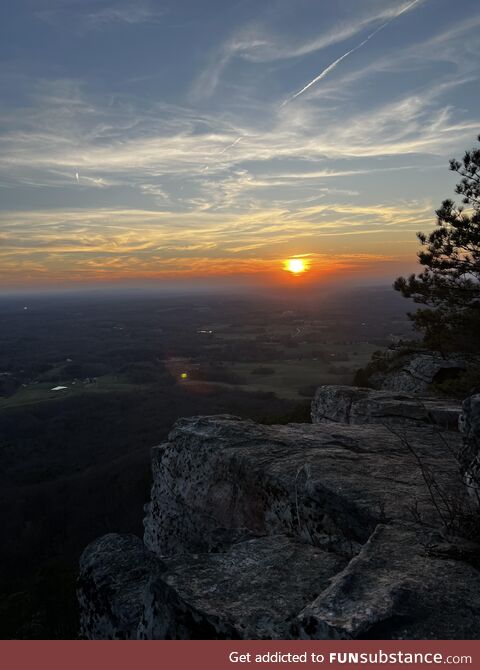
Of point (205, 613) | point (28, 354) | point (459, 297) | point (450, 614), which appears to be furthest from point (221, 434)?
point (28, 354)

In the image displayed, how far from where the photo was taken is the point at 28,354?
198 metres

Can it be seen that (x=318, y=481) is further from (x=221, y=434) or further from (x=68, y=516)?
(x=68, y=516)

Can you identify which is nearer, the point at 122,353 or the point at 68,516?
the point at 68,516

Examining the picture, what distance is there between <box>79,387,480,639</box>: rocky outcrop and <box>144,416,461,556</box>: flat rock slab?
3 centimetres

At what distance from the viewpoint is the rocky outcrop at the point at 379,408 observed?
11.9 m

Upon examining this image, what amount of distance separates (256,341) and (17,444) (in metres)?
119

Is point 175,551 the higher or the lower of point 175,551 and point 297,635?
the lower

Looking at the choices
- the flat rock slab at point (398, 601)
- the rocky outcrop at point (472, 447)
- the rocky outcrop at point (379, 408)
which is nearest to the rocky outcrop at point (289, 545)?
the flat rock slab at point (398, 601)

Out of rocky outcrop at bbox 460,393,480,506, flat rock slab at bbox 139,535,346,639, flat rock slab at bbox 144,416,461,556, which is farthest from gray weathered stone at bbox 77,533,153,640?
rocky outcrop at bbox 460,393,480,506

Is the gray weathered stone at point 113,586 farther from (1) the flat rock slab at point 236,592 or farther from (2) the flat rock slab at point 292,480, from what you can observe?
(2) the flat rock slab at point 292,480

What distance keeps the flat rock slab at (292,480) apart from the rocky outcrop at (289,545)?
0.10ft

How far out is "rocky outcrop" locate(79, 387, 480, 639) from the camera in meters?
4.43

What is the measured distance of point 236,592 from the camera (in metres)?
5.16
